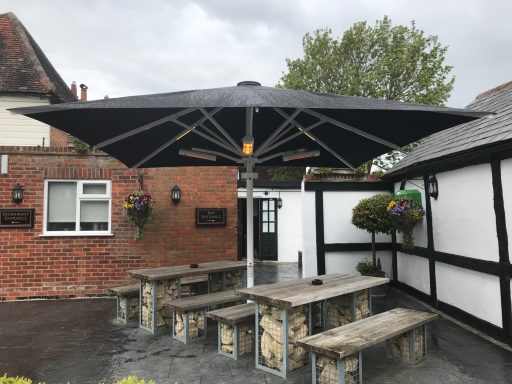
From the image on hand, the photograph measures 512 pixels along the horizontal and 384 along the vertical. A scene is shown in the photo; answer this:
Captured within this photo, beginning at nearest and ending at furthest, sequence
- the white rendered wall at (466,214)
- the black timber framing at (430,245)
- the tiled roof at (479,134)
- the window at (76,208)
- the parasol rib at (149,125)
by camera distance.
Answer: the parasol rib at (149,125)
the tiled roof at (479,134)
the white rendered wall at (466,214)
the black timber framing at (430,245)
the window at (76,208)

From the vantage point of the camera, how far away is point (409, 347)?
11.6ft

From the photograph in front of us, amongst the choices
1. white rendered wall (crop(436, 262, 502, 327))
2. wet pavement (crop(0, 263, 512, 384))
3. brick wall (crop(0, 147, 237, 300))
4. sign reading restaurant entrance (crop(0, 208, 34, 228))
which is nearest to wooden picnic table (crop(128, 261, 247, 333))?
wet pavement (crop(0, 263, 512, 384))

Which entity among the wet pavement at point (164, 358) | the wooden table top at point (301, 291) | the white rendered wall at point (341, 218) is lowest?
the wet pavement at point (164, 358)

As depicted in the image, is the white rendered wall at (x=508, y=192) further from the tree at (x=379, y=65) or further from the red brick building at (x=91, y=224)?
the tree at (x=379, y=65)

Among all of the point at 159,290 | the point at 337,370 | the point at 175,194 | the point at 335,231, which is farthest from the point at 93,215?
the point at 337,370

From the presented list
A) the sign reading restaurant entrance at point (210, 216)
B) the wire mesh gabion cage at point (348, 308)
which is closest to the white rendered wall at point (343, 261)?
the sign reading restaurant entrance at point (210, 216)

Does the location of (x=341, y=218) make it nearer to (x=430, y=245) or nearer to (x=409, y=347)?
(x=430, y=245)

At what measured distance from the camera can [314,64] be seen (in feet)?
59.4

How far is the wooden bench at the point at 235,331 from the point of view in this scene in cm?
368

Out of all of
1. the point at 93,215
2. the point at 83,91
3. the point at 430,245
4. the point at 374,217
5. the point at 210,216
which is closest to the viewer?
the point at 430,245

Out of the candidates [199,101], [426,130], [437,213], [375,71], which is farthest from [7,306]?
[375,71]

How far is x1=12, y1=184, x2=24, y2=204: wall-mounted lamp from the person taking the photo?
6512 mm

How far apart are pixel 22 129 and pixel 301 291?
890cm

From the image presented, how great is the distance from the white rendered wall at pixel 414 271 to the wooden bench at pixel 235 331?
3698 millimetres
